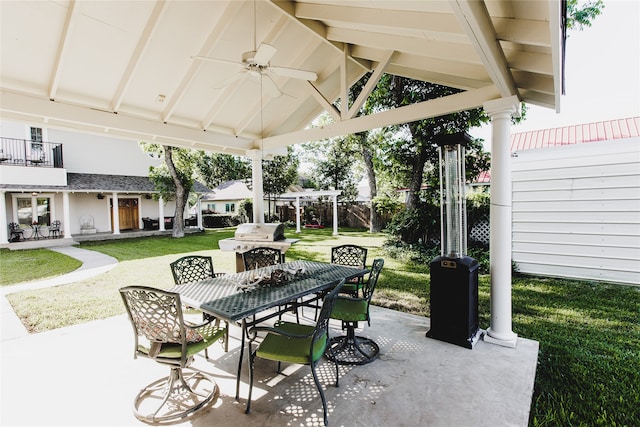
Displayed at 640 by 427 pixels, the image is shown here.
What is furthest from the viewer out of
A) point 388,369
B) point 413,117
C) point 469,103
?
point 413,117

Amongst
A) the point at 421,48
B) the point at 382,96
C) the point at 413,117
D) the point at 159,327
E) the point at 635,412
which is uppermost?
the point at 382,96

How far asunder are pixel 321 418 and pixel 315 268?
1.82m

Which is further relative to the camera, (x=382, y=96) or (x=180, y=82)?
(x=382, y=96)

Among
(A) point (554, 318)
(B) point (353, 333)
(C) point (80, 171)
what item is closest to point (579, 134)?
(A) point (554, 318)

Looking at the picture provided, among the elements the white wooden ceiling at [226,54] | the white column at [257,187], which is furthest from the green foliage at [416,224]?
the white wooden ceiling at [226,54]

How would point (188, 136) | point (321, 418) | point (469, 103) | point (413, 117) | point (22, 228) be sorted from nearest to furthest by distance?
point (321, 418) < point (469, 103) < point (413, 117) < point (188, 136) < point (22, 228)

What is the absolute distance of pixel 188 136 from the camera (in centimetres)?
480

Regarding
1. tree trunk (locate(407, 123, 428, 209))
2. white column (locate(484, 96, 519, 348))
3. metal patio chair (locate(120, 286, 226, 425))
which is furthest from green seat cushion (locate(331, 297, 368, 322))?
tree trunk (locate(407, 123, 428, 209))

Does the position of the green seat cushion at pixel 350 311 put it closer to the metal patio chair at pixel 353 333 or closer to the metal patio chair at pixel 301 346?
the metal patio chair at pixel 353 333

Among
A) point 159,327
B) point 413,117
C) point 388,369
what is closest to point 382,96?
point 413,117

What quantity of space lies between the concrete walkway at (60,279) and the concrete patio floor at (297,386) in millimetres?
539

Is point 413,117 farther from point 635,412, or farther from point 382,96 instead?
point 382,96

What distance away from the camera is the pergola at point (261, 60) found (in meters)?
2.62

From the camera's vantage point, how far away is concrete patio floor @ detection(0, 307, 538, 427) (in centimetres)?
240
